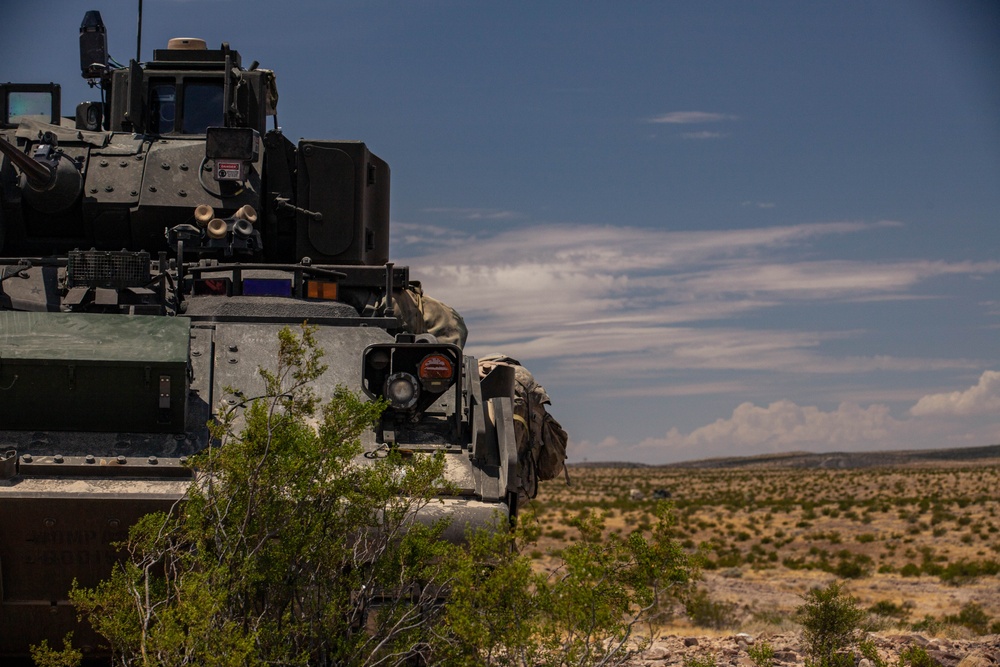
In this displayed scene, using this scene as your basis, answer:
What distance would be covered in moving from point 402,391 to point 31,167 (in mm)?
3950

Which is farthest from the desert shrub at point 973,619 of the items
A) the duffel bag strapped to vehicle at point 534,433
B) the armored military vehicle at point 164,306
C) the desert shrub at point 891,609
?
the armored military vehicle at point 164,306

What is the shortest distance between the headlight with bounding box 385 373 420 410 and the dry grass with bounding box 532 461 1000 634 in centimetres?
188

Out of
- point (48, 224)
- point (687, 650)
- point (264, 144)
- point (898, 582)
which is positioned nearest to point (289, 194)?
point (264, 144)

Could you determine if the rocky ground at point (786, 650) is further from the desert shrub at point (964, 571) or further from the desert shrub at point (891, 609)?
the desert shrub at point (964, 571)

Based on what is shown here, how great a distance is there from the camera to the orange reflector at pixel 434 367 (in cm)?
701

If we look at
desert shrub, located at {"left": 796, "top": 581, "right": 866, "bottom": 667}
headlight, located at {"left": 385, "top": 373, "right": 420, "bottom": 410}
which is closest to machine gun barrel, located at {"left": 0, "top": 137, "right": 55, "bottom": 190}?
headlight, located at {"left": 385, "top": 373, "right": 420, "bottom": 410}

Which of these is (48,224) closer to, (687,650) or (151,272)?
(151,272)

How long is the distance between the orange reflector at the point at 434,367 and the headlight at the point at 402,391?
0.28 ft

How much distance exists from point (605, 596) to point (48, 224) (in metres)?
6.36

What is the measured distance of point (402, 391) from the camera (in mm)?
6953

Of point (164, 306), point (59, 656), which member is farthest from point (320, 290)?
point (59, 656)

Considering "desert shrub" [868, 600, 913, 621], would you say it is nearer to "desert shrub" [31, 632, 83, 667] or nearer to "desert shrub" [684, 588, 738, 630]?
"desert shrub" [684, 588, 738, 630]

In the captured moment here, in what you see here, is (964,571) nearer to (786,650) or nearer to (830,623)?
(786,650)

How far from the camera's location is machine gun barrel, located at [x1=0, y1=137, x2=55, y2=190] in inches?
342
